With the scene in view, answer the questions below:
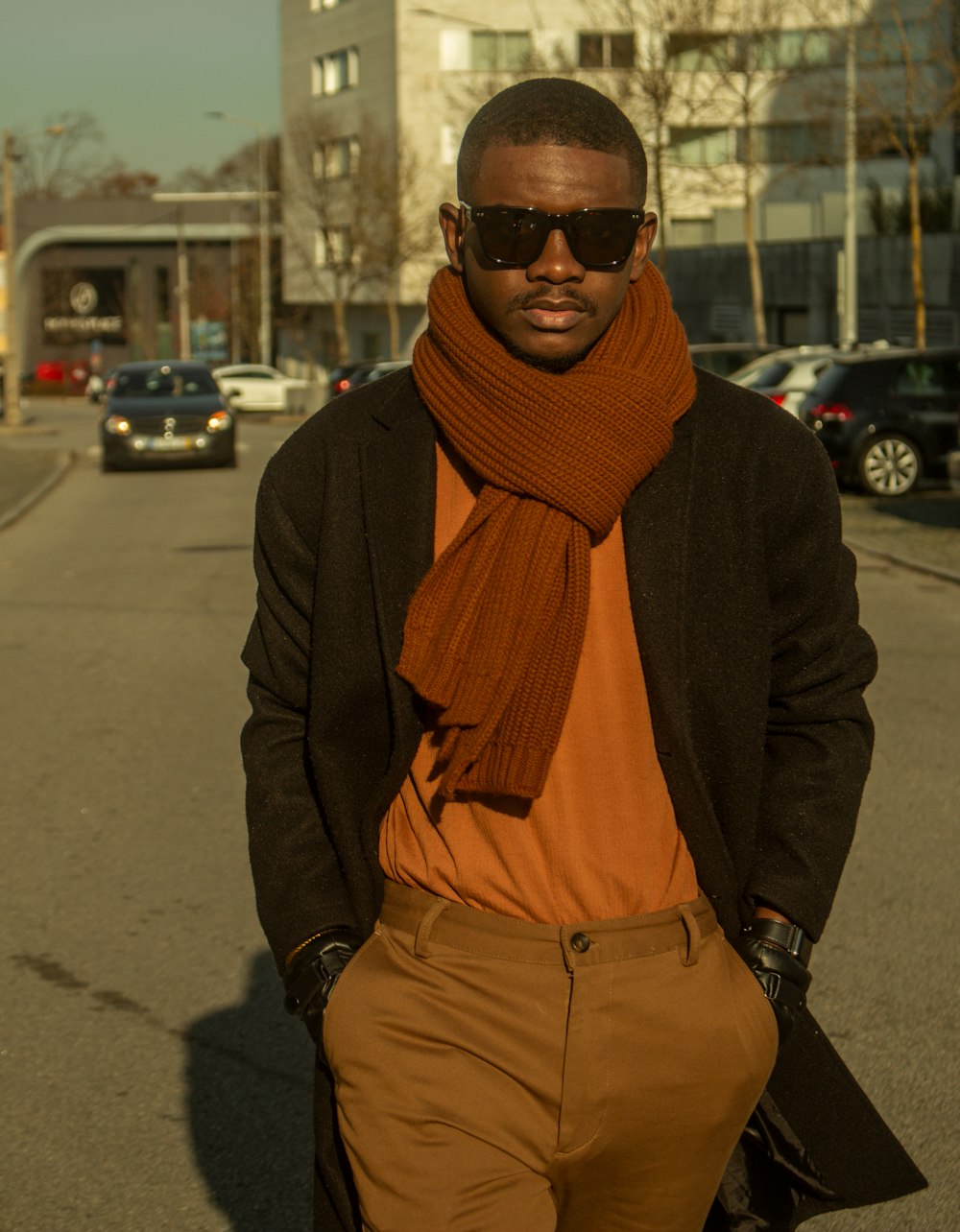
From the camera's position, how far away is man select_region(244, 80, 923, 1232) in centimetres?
245

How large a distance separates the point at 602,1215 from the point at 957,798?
5609 millimetres

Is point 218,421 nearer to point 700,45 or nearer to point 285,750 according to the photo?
point 700,45

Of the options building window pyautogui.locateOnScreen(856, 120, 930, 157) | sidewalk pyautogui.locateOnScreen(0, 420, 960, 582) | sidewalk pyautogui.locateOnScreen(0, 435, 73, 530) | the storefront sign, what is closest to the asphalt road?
sidewalk pyautogui.locateOnScreen(0, 420, 960, 582)

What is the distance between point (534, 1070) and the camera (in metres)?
2.43

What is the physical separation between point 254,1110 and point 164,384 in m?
27.3

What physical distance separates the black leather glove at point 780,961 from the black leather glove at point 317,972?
0.51 meters

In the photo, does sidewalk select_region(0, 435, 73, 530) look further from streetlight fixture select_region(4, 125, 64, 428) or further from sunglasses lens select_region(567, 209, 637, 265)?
sunglasses lens select_region(567, 209, 637, 265)

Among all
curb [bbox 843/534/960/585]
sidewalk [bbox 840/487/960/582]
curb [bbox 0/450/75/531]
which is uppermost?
curb [bbox 0/450/75/531]

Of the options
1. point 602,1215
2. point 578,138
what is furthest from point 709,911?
point 578,138

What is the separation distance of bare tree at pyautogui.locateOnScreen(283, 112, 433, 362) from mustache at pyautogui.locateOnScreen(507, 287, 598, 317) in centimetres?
5668

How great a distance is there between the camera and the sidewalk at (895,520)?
16.7 meters

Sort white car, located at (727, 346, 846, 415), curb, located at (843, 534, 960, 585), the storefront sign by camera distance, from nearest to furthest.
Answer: curb, located at (843, 534, 960, 585) < white car, located at (727, 346, 846, 415) < the storefront sign

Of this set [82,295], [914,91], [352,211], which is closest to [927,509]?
[914,91]

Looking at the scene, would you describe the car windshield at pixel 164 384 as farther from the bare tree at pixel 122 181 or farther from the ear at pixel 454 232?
the bare tree at pixel 122 181
